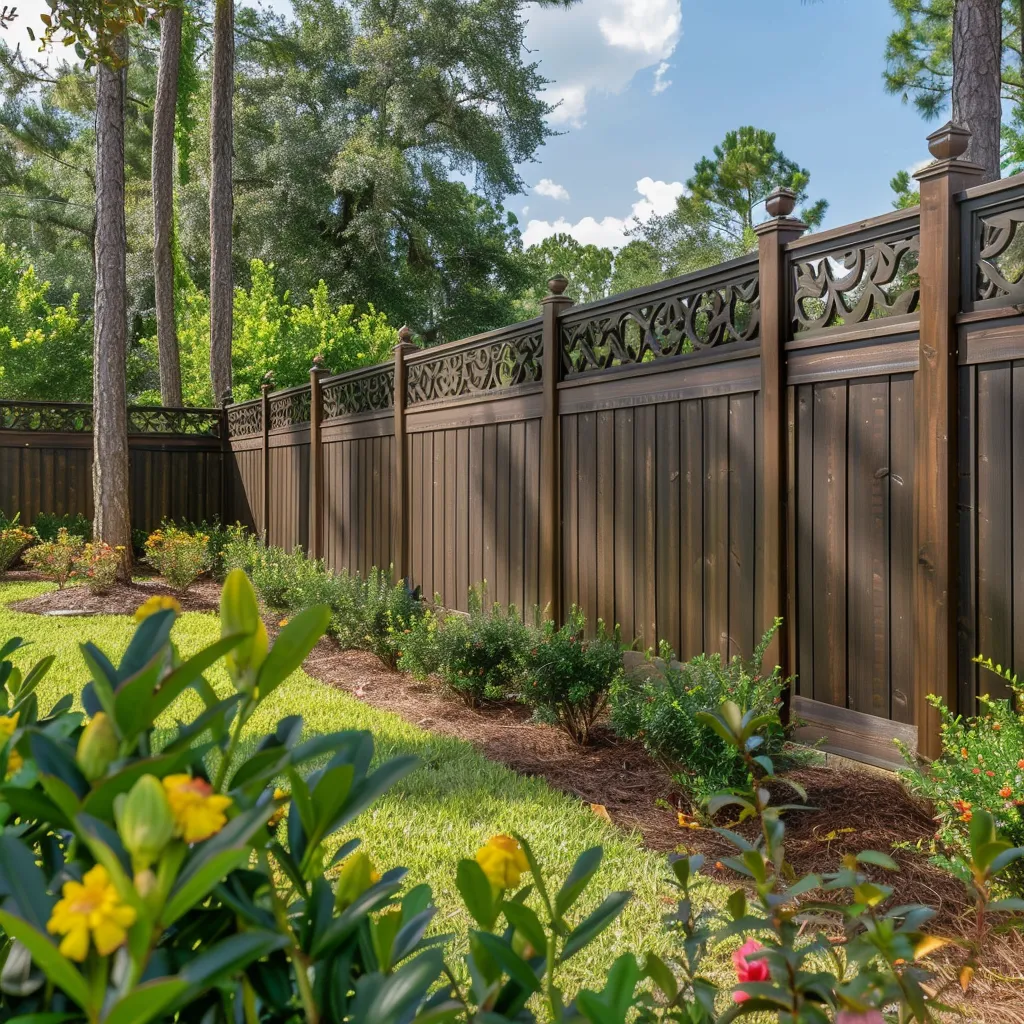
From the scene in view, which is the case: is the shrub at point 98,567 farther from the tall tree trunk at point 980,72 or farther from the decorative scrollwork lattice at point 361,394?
the tall tree trunk at point 980,72

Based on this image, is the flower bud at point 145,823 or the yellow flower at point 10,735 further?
the yellow flower at point 10,735

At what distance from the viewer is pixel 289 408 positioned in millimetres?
11383

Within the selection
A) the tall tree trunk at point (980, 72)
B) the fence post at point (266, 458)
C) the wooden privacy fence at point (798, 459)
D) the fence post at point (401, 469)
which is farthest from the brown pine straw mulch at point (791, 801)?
the tall tree trunk at point (980, 72)

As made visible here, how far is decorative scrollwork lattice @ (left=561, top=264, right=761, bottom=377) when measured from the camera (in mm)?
4688

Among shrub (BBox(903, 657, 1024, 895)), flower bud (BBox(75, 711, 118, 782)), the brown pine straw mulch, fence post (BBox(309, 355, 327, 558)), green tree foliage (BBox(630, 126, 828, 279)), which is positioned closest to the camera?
flower bud (BBox(75, 711, 118, 782))

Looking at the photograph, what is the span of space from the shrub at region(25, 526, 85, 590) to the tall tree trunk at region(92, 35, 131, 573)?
1.04 feet

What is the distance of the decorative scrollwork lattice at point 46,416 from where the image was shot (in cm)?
1345

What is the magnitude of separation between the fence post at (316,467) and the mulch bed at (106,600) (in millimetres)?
1298

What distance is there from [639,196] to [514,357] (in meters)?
25.9

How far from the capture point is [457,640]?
5812 mm

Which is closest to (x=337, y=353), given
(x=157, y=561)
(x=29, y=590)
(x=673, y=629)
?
(x=157, y=561)

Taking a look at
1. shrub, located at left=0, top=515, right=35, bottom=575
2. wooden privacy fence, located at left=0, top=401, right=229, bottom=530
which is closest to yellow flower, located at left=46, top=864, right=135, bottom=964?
shrub, located at left=0, top=515, right=35, bottom=575

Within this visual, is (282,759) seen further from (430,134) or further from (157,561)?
(430,134)

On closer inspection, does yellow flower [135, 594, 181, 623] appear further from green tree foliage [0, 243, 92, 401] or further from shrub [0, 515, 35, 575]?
green tree foliage [0, 243, 92, 401]
